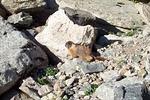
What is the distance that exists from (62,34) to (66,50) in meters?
0.65

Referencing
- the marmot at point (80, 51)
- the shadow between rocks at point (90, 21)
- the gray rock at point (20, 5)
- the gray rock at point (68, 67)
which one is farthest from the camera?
the gray rock at point (20, 5)

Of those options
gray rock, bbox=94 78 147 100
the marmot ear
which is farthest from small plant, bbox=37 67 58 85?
gray rock, bbox=94 78 147 100

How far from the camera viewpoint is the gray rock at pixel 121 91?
13.0 meters

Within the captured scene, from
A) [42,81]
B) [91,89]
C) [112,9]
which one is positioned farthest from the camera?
[112,9]

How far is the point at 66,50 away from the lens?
1600cm

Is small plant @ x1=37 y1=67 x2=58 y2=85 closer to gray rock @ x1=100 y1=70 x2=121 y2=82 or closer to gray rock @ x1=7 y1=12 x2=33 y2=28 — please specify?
gray rock @ x1=100 y1=70 x2=121 y2=82

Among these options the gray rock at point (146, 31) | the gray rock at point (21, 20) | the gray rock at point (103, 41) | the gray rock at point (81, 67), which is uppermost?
the gray rock at point (21, 20)

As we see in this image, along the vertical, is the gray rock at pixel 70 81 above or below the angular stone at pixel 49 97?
above

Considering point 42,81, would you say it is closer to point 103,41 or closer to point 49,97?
point 49,97

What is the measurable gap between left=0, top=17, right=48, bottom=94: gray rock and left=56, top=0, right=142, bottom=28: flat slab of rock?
2938 mm

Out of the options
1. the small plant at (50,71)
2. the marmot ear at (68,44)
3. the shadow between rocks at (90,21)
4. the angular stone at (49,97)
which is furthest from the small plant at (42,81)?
the shadow between rocks at (90,21)

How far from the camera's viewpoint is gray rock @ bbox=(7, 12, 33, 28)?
55.6 ft

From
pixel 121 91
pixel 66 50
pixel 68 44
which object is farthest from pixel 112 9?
pixel 121 91

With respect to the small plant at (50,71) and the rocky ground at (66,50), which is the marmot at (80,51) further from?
the small plant at (50,71)
